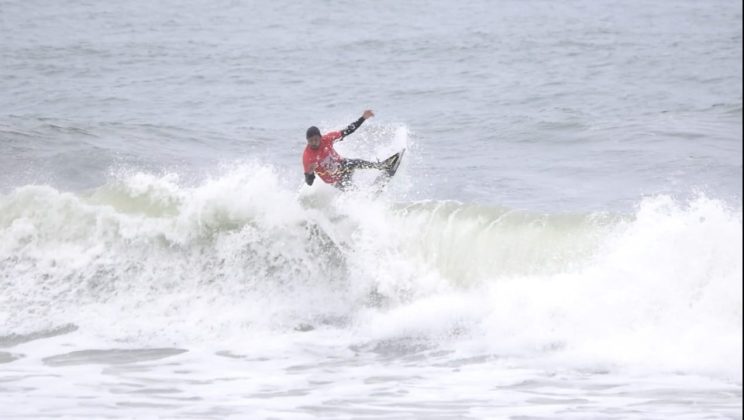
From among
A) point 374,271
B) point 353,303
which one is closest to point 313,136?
point 374,271

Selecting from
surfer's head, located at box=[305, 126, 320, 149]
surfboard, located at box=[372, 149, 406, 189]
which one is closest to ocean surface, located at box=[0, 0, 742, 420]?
surfboard, located at box=[372, 149, 406, 189]

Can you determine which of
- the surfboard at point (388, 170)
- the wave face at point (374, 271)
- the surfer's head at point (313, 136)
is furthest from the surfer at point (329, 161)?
the wave face at point (374, 271)

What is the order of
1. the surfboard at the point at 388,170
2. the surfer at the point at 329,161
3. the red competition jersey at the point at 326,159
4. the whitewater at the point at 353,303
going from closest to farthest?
the whitewater at the point at 353,303 → the surfer at the point at 329,161 → the red competition jersey at the point at 326,159 → the surfboard at the point at 388,170

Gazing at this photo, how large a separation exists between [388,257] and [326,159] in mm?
1363

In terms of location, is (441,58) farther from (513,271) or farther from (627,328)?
(627,328)

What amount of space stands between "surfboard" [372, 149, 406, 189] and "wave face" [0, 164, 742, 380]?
26 centimetres

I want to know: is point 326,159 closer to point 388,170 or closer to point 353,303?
point 388,170

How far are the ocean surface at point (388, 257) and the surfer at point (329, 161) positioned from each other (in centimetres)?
32

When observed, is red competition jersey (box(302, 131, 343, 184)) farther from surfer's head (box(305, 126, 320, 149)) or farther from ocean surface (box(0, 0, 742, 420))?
ocean surface (box(0, 0, 742, 420))

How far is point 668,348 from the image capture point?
10.2m

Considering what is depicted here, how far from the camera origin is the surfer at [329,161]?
40.5ft

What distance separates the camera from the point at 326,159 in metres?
12.7

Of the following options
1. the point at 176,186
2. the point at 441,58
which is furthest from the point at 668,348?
the point at 441,58

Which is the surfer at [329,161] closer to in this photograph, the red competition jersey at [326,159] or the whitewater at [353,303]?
the red competition jersey at [326,159]
